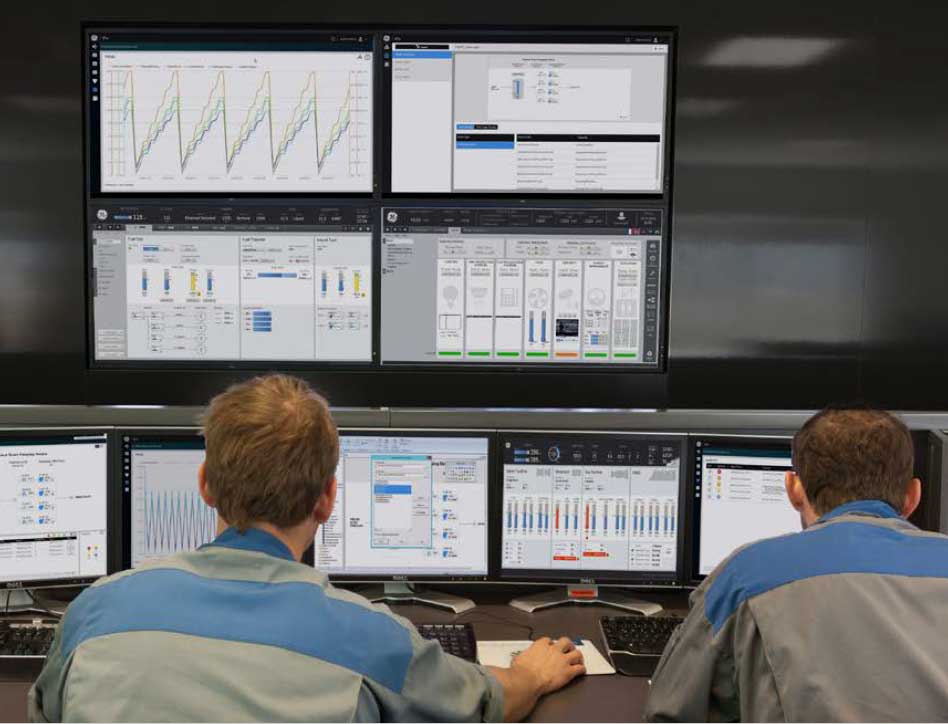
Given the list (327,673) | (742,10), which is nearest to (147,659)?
(327,673)

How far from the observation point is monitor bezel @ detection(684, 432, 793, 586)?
7.59 ft

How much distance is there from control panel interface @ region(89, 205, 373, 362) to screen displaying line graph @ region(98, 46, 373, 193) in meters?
0.09

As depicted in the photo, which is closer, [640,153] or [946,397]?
[640,153]

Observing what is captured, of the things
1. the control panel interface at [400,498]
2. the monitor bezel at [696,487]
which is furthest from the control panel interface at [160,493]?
the monitor bezel at [696,487]

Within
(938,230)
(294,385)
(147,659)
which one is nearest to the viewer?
(147,659)

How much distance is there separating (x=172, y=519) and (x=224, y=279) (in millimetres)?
740

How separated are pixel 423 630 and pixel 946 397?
6.24 feet

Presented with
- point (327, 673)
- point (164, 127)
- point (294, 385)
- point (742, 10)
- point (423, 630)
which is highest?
point (742, 10)

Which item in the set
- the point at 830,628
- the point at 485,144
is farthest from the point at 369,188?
the point at 830,628

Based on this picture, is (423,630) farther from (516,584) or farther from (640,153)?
(640,153)

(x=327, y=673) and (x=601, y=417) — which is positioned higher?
(x=601, y=417)

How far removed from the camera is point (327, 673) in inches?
51.0

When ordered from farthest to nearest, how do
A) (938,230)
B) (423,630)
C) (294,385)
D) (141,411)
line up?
(938,230)
(141,411)
(423,630)
(294,385)

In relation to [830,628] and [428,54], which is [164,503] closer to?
[428,54]
